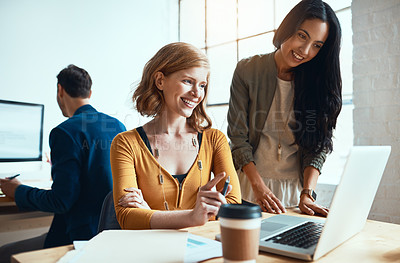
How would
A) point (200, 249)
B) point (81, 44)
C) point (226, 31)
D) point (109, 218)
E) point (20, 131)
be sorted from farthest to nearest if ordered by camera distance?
point (226, 31) < point (81, 44) < point (20, 131) < point (109, 218) < point (200, 249)

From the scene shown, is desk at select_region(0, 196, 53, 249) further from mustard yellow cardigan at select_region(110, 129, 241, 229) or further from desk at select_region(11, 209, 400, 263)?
desk at select_region(11, 209, 400, 263)

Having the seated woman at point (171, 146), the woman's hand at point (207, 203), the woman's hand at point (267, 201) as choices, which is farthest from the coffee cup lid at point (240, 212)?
the woman's hand at point (267, 201)

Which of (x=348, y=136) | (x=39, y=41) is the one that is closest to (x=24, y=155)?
(x=39, y=41)

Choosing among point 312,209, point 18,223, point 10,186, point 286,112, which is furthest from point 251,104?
point 18,223

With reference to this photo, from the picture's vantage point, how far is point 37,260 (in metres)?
0.64

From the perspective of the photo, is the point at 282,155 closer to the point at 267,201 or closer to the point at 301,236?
the point at 267,201

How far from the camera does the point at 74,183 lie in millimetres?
1593

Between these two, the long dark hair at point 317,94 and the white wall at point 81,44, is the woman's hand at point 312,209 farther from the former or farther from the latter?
the white wall at point 81,44

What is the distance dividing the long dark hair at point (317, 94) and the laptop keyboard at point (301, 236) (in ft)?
2.34

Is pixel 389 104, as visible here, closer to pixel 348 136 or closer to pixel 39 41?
pixel 348 136

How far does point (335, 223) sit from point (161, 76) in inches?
37.1

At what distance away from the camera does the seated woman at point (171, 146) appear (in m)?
1.22

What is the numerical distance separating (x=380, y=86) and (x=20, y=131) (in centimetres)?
268

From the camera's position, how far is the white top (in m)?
1.56
